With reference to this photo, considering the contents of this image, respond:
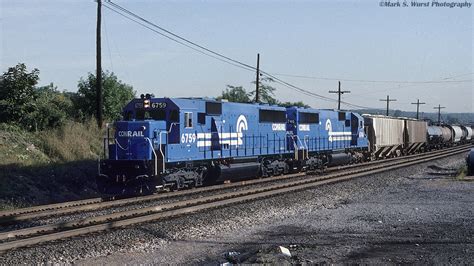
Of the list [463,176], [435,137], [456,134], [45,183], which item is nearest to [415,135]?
[435,137]

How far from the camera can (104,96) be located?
3341cm

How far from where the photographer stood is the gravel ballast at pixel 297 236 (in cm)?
929

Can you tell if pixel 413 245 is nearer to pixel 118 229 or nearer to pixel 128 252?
pixel 128 252

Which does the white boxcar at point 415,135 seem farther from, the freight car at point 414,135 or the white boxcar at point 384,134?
the white boxcar at point 384,134

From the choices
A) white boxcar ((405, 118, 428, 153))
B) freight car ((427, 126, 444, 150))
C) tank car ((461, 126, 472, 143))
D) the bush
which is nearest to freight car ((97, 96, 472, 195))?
the bush

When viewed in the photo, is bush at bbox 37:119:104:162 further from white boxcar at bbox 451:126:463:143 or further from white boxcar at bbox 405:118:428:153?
white boxcar at bbox 451:126:463:143

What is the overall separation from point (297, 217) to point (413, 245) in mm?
4235

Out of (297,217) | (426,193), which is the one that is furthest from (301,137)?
(297,217)

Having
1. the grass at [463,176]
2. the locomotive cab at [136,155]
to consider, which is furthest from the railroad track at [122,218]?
the grass at [463,176]

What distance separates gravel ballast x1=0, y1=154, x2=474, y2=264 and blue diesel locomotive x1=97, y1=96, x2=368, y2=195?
3.73 meters

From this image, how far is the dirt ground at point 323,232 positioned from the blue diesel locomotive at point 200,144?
153 inches

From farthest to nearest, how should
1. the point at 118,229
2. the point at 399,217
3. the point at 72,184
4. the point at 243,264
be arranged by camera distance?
the point at 72,184
the point at 399,217
the point at 118,229
the point at 243,264

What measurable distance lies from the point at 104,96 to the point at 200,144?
1468 centimetres

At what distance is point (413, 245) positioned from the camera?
10.3 m
